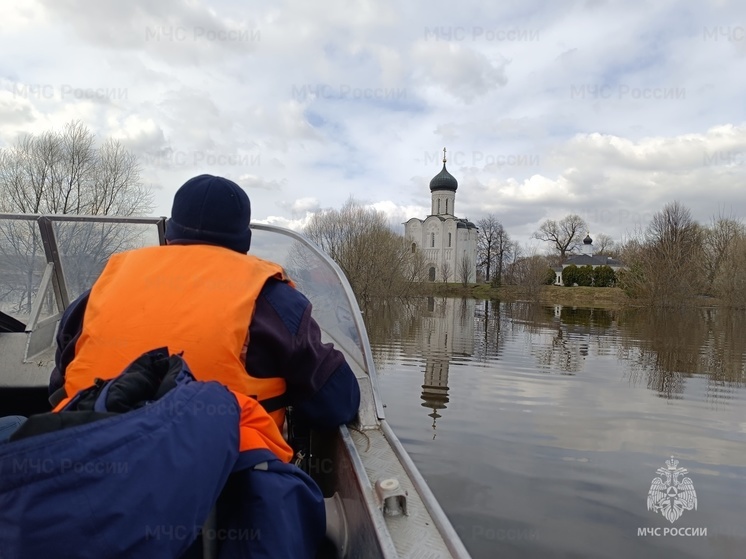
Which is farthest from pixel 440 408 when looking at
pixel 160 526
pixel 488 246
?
pixel 488 246

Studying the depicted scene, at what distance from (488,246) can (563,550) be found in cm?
8396

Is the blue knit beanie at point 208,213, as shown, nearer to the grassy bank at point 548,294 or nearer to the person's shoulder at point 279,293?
the person's shoulder at point 279,293

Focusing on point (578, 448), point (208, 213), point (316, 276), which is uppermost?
point (208, 213)

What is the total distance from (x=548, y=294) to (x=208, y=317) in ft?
211

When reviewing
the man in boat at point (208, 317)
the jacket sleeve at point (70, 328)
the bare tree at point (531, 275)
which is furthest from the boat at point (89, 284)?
the bare tree at point (531, 275)

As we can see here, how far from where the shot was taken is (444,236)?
83625mm

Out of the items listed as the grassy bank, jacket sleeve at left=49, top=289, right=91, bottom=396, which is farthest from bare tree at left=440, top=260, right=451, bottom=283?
jacket sleeve at left=49, top=289, right=91, bottom=396

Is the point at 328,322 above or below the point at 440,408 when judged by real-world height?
above

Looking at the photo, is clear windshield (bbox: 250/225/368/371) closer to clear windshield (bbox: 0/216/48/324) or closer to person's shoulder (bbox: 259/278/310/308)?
person's shoulder (bbox: 259/278/310/308)

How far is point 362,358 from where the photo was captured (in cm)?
304

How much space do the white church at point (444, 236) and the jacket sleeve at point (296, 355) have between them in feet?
261

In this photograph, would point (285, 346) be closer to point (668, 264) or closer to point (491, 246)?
point (668, 264)

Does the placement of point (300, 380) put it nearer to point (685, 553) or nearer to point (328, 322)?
point (328, 322)

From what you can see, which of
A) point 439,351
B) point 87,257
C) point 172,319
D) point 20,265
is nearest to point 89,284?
point 87,257
